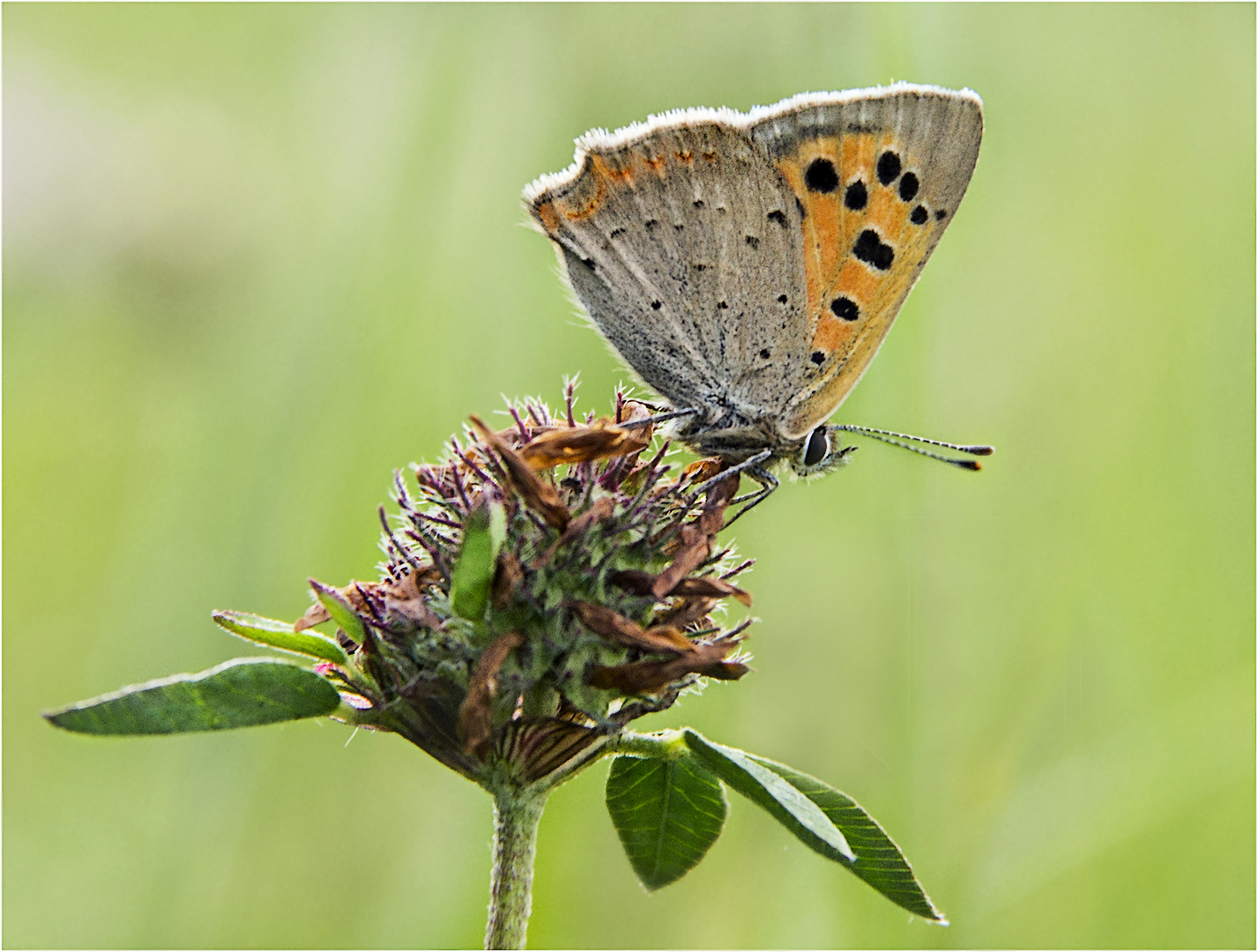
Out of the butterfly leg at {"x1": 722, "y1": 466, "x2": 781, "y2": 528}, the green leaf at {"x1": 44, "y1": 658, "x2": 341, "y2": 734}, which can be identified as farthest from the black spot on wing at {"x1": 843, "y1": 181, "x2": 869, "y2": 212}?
the green leaf at {"x1": 44, "y1": 658, "x2": 341, "y2": 734}

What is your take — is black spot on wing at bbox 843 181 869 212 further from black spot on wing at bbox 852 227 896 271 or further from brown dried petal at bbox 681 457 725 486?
brown dried petal at bbox 681 457 725 486

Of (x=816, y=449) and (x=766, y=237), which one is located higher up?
(x=766, y=237)

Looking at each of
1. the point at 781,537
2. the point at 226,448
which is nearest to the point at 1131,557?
the point at 781,537

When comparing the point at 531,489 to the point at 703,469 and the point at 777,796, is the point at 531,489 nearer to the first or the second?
the point at 777,796

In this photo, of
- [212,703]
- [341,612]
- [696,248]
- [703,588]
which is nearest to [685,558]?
[703,588]

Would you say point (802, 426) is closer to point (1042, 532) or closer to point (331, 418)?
point (331, 418)

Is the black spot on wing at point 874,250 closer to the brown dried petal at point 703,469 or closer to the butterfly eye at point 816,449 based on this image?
the butterfly eye at point 816,449

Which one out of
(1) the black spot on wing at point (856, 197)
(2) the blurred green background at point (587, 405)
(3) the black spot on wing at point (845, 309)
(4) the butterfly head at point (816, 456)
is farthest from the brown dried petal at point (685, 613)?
(2) the blurred green background at point (587, 405)
